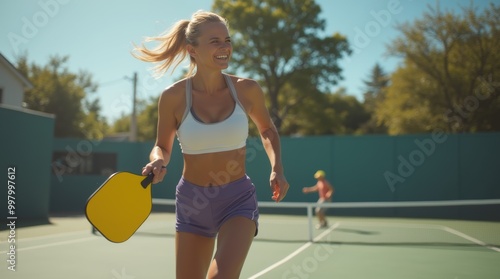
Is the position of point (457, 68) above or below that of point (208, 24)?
above

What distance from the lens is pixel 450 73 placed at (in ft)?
80.1

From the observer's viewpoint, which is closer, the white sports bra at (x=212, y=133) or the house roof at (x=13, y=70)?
the white sports bra at (x=212, y=133)

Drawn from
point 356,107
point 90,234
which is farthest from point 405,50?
point 356,107

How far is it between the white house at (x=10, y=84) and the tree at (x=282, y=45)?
16832 mm

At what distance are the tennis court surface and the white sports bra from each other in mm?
3701

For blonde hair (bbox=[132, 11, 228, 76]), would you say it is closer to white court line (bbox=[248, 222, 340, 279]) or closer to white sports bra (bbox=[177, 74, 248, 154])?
white sports bra (bbox=[177, 74, 248, 154])

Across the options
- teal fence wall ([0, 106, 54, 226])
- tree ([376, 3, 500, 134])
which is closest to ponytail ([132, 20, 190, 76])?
teal fence wall ([0, 106, 54, 226])

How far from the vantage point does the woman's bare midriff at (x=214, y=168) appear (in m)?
2.69

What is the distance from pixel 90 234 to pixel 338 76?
2668 cm

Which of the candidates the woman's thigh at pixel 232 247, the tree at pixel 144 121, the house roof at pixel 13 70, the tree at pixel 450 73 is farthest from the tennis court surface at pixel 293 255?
the tree at pixel 144 121

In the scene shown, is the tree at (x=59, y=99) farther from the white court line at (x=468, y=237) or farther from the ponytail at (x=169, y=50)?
the ponytail at (x=169, y=50)

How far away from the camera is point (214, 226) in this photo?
2707 millimetres

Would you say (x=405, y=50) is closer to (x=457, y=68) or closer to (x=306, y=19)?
(x=457, y=68)

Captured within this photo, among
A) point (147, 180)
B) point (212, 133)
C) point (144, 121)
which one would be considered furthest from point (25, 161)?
point (144, 121)
